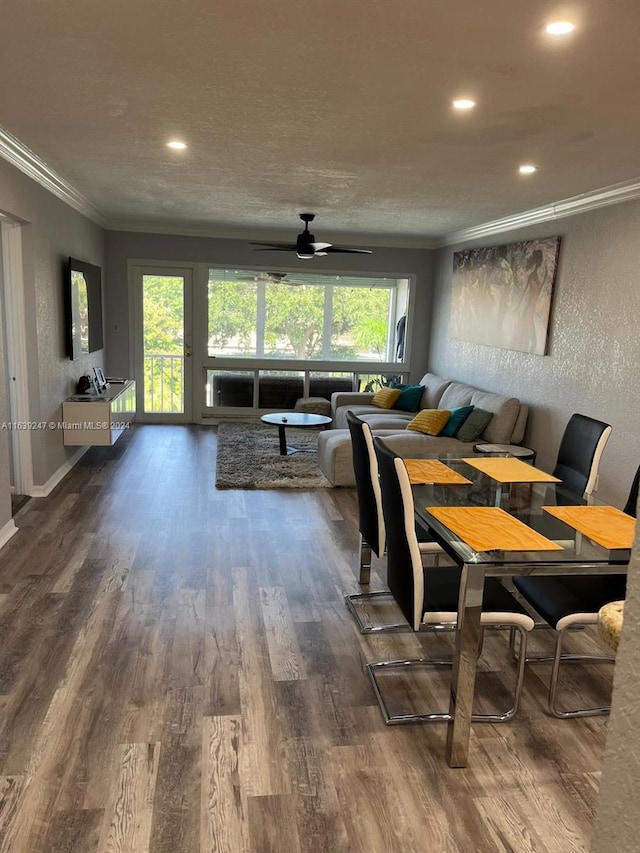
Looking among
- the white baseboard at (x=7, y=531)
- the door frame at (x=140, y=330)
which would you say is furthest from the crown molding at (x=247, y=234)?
the white baseboard at (x=7, y=531)

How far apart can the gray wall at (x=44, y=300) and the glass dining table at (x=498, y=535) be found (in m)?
2.72

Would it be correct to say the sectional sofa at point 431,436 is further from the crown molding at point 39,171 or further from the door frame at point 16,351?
the crown molding at point 39,171

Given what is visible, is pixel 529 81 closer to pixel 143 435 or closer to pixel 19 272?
pixel 19 272

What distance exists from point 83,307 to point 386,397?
3410 mm

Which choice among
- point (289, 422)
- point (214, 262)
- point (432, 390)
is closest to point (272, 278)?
point (214, 262)

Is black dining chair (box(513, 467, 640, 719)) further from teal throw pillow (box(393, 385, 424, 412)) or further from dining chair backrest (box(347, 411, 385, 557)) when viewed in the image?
teal throw pillow (box(393, 385, 424, 412))

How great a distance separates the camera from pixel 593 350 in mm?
4543

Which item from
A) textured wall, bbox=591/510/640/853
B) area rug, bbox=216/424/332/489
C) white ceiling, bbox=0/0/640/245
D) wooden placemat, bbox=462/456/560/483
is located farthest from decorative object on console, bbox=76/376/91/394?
textured wall, bbox=591/510/640/853

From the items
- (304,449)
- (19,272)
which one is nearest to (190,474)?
(304,449)

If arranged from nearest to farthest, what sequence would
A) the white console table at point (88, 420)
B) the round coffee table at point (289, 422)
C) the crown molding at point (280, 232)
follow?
the crown molding at point (280, 232)
the white console table at point (88, 420)
the round coffee table at point (289, 422)

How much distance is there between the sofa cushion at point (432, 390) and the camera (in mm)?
6938

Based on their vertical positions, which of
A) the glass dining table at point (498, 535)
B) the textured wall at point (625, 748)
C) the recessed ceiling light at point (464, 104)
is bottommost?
the glass dining table at point (498, 535)

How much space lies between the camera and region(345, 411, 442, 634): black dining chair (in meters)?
2.89

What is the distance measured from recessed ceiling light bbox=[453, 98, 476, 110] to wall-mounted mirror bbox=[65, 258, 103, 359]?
12.3 feet
